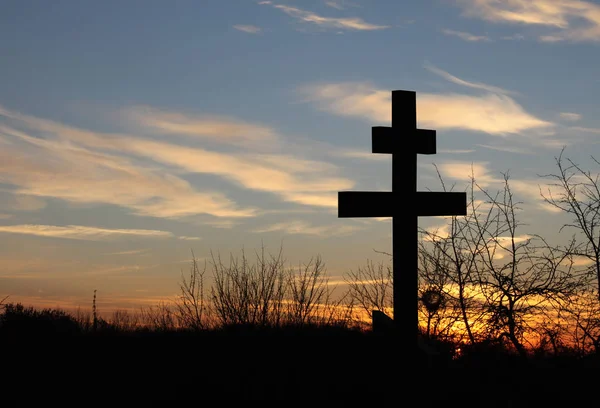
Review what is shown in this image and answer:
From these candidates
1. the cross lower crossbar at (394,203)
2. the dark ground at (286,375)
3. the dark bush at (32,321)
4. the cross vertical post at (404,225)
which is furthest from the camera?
the dark bush at (32,321)

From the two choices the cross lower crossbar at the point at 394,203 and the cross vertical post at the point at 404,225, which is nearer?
the cross lower crossbar at the point at 394,203

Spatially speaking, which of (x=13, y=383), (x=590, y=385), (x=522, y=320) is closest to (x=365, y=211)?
(x=590, y=385)

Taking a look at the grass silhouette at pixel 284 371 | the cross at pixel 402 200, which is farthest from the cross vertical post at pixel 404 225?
the grass silhouette at pixel 284 371

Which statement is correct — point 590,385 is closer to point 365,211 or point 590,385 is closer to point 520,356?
point 520,356

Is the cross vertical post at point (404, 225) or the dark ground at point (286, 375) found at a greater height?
the cross vertical post at point (404, 225)

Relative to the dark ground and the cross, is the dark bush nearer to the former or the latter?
the dark ground

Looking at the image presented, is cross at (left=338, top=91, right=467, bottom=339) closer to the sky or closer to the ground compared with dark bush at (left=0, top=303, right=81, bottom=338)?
closer to the sky

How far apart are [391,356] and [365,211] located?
1.86 m

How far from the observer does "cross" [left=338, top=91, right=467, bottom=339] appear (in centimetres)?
862

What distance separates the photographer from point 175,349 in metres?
10.3

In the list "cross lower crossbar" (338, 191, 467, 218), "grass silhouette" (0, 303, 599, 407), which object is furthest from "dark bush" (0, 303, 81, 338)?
"cross lower crossbar" (338, 191, 467, 218)

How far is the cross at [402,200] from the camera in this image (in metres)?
8.62

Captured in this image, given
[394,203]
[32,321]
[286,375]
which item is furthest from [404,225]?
[32,321]

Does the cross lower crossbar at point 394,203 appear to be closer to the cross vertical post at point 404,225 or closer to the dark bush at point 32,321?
the cross vertical post at point 404,225
